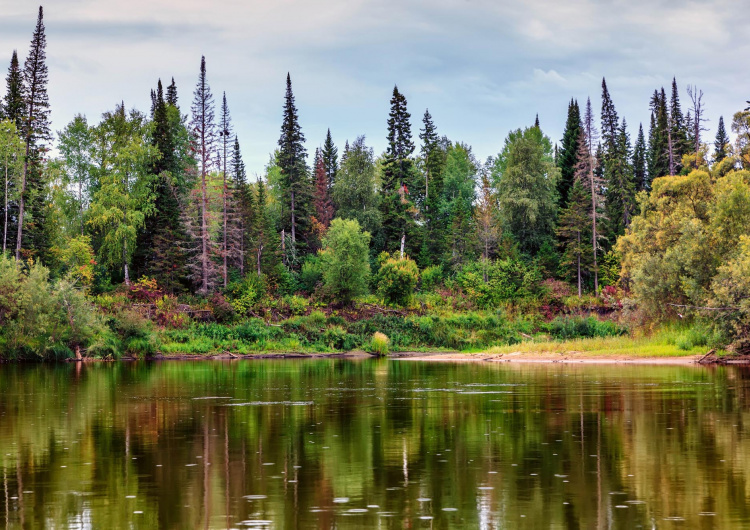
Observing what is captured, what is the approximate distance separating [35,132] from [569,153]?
61982 millimetres

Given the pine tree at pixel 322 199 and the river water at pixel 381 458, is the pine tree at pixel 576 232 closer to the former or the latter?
the pine tree at pixel 322 199

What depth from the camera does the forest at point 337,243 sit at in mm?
58000

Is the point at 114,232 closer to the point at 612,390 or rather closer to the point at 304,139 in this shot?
the point at 304,139

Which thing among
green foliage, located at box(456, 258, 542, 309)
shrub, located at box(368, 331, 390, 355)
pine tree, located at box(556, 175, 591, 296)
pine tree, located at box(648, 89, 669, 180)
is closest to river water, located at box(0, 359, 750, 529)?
shrub, located at box(368, 331, 390, 355)

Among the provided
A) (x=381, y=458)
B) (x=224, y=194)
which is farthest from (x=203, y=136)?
(x=381, y=458)

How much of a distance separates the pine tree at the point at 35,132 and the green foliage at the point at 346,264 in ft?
88.0

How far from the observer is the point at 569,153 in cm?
10344

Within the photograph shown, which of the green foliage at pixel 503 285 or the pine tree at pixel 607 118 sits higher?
the pine tree at pixel 607 118

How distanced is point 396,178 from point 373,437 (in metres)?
84.2

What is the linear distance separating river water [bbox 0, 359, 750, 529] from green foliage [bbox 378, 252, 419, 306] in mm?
48554

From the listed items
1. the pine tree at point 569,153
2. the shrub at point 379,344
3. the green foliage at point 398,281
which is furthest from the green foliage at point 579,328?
the pine tree at point 569,153

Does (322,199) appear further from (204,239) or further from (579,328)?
(579,328)

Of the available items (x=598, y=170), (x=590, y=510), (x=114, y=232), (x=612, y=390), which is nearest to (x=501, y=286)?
(x=598, y=170)

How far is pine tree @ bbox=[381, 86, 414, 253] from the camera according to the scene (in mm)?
97875
